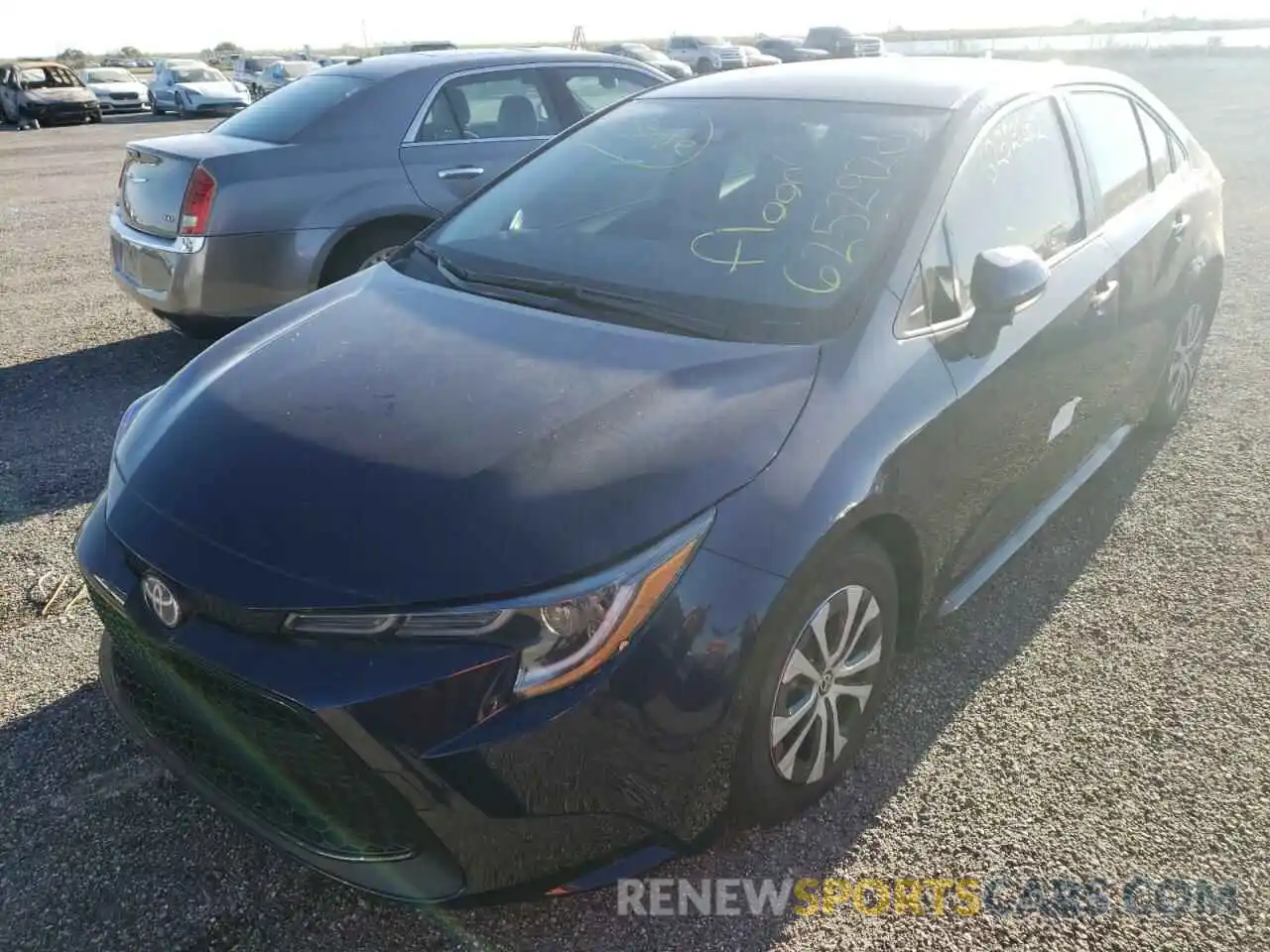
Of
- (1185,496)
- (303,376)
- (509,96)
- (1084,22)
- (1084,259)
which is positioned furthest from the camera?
(1084,22)

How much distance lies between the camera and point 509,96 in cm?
601

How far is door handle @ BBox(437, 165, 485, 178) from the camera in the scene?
5.61 meters

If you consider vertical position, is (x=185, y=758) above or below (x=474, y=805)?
below

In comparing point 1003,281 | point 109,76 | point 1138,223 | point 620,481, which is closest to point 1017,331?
point 1003,281

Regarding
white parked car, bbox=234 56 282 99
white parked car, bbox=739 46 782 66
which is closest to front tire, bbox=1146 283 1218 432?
white parked car, bbox=739 46 782 66

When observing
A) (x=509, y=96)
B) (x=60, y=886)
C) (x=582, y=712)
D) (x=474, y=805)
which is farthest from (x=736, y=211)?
(x=509, y=96)

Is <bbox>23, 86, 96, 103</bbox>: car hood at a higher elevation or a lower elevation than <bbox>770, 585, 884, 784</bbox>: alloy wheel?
lower

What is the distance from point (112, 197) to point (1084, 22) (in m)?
74.2

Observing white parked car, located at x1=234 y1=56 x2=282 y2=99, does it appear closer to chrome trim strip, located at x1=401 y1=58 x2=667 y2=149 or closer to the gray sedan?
chrome trim strip, located at x1=401 y1=58 x2=667 y2=149

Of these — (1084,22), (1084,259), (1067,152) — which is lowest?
(1084,22)

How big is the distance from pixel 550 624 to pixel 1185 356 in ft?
12.3

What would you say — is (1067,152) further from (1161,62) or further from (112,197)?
(1161,62)

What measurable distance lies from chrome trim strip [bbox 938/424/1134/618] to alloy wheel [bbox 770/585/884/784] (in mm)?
427

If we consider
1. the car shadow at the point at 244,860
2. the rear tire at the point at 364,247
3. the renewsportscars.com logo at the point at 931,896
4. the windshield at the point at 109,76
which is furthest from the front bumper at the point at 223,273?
the windshield at the point at 109,76
